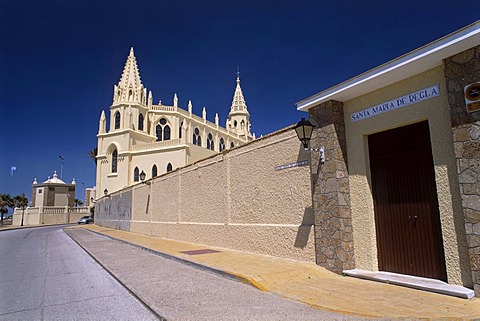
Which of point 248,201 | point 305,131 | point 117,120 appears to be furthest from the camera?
point 117,120

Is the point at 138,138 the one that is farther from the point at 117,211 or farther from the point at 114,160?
the point at 117,211

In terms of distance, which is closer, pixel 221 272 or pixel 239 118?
pixel 221 272

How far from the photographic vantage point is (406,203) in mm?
6148

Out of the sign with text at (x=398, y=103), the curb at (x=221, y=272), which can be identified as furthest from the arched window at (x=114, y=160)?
the sign with text at (x=398, y=103)

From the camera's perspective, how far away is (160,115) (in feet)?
147

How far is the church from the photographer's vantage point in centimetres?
3531

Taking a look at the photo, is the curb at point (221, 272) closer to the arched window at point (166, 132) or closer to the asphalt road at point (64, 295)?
the asphalt road at point (64, 295)

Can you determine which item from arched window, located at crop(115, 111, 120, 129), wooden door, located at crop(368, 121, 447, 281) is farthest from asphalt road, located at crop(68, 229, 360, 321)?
arched window, located at crop(115, 111, 120, 129)

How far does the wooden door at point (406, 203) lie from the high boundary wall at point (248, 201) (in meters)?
1.60

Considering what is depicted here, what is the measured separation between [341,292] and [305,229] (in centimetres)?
251

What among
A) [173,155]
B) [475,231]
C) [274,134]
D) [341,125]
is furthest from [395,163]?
[173,155]

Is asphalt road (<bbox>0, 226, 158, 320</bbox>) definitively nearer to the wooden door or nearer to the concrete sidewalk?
the concrete sidewalk

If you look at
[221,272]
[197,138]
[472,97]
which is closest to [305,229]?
[221,272]

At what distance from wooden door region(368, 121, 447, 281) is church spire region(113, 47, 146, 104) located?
38556 millimetres
